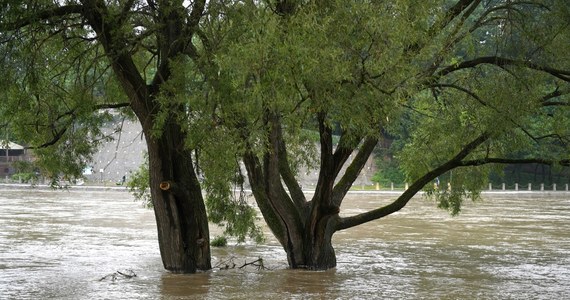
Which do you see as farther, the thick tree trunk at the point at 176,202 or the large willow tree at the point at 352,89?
the thick tree trunk at the point at 176,202

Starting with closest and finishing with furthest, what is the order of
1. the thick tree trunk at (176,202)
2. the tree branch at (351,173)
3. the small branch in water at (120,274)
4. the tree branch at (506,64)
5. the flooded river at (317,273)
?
1. the flooded river at (317,273)
2. the tree branch at (506,64)
3. the thick tree trunk at (176,202)
4. the small branch in water at (120,274)
5. the tree branch at (351,173)

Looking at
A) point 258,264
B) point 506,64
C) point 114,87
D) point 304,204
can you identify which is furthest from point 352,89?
point 114,87

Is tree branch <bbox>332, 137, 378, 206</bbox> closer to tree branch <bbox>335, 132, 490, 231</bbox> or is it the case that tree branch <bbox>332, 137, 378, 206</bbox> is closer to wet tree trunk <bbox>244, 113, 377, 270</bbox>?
wet tree trunk <bbox>244, 113, 377, 270</bbox>

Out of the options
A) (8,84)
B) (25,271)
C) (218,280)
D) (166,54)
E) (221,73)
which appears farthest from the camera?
(25,271)

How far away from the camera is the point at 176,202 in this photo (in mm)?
18047

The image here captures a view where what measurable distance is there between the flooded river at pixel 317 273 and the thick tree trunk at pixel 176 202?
17.9 inches

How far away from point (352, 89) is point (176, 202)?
210 inches

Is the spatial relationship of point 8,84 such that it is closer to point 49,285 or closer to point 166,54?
point 166,54

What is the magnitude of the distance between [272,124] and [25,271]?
7.30m

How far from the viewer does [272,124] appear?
1495cm

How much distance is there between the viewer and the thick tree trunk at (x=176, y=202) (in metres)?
17.7

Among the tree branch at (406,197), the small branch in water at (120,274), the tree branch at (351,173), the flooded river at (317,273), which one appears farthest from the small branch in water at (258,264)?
the small branch in water at (120,274)

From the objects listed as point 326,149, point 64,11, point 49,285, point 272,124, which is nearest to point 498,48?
point 326,149

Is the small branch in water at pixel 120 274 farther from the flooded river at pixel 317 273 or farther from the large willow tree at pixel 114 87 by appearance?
the large willow tree at pixel 114 87
